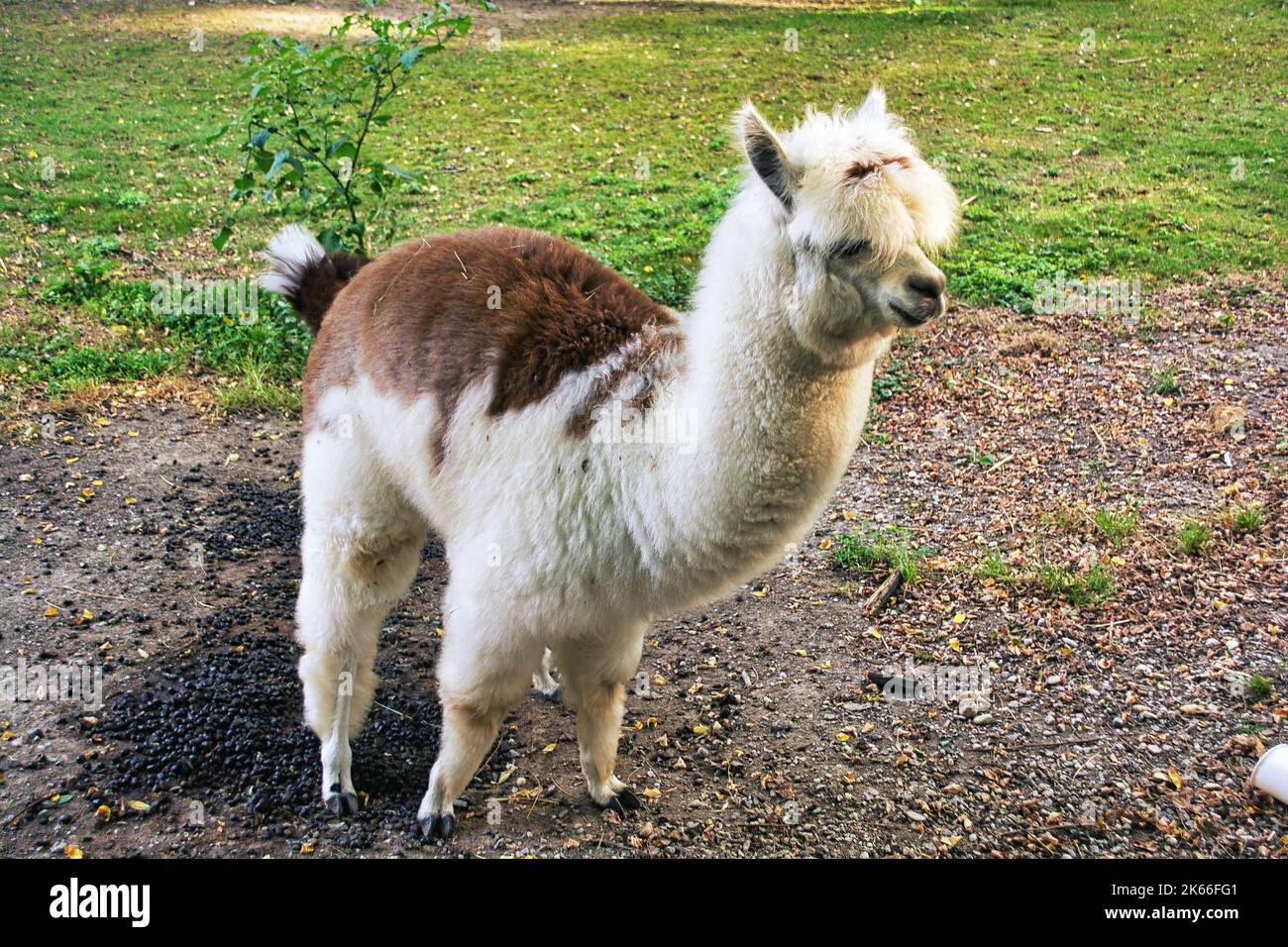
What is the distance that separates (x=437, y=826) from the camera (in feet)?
12.4

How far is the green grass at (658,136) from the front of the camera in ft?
27.3

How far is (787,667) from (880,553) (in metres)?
1.02

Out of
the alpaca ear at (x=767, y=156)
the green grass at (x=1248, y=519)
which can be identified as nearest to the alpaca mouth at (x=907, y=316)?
the alpaca ear at (x=767, y=156)

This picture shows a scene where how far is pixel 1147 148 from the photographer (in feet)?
34.4

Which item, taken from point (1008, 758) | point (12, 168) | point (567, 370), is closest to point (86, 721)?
point (567, 370)

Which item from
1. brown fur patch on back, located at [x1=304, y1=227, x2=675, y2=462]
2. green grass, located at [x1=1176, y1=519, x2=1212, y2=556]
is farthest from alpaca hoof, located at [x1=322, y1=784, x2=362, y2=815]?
green grass, located at [x1=1176, y1=519, x2=1212, y2=556]

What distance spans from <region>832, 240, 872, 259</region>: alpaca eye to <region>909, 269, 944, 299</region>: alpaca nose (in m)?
0.14

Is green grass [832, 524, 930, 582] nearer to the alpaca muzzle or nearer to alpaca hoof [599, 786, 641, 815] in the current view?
alpaca hoof [599, 786, 641, 815]

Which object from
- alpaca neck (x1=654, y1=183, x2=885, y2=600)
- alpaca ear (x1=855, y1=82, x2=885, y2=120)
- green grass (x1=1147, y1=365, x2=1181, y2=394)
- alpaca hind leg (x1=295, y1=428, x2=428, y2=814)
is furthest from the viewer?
green grass (x1=1147, y1=365, x2=1181, y2=394)

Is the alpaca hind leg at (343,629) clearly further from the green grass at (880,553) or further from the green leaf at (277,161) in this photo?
the green leaf at (277,161)

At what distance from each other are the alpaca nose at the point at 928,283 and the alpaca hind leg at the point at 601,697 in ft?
5.32

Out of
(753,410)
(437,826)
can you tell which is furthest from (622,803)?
(753,410)

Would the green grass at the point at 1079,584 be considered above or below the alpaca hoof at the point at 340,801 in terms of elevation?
above

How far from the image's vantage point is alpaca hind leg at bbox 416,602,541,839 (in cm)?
337
